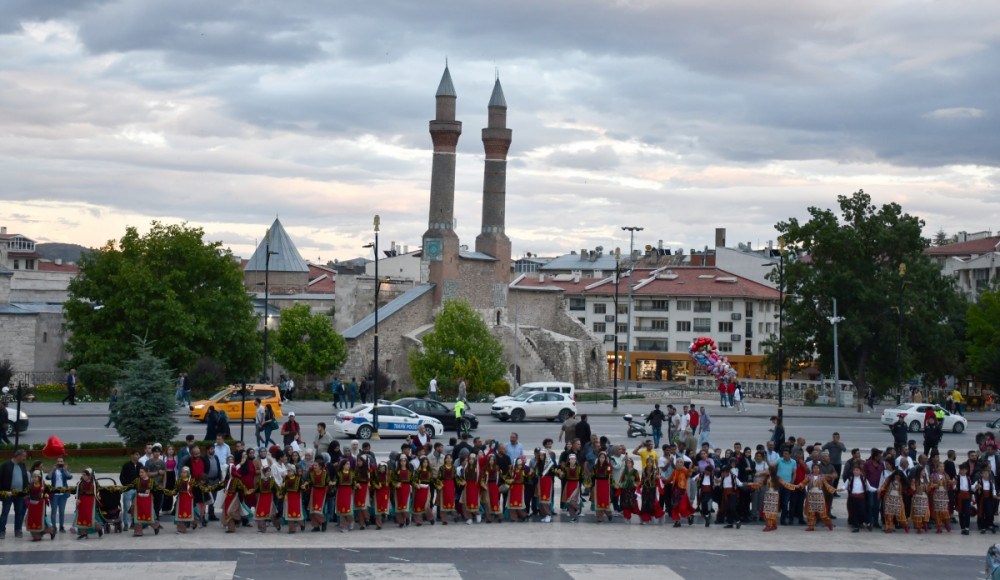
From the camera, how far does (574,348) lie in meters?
77.2

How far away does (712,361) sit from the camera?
50531 mm

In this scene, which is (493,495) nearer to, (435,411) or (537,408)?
(435,411)

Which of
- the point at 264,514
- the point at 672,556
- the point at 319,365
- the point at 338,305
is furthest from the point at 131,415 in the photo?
the point at 338,305

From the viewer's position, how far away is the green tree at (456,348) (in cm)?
6153

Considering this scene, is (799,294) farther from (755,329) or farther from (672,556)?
(672,556)

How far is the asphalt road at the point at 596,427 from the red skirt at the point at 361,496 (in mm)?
9651

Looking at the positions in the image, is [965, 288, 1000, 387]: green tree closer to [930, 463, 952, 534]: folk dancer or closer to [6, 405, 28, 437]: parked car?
[930, 463, 952, 534]: folk dancer

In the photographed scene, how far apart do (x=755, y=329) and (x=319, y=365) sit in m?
37.8

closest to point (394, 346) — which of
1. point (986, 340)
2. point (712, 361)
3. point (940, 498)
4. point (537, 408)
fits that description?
point (712, 361)

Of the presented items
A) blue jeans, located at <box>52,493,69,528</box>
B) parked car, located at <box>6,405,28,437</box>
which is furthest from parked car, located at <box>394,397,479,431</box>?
blue jeans, located at <box>52,493,69,528</box>

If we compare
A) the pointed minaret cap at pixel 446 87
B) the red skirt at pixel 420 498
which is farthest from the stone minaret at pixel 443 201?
the red skirt at pixel 420 498

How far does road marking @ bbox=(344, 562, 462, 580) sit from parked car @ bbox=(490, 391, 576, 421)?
23988mm

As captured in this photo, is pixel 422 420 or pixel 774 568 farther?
pixel 422 420

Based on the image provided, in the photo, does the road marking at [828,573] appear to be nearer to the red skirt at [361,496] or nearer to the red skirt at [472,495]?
the red skirt at [472,495]
